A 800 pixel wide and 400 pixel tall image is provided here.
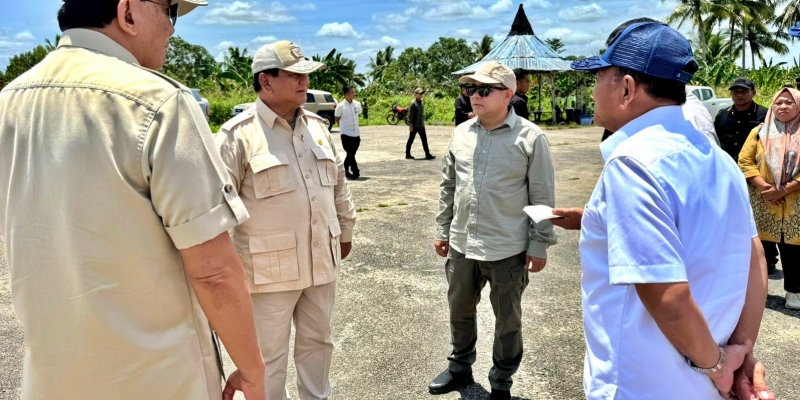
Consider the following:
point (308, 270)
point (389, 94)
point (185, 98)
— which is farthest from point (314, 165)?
point (389, 94)

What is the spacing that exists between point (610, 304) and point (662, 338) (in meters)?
0.15

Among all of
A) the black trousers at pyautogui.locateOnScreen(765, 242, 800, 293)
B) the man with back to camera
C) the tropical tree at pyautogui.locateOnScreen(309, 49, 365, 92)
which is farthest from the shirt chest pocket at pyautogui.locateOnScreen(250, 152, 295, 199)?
the tropical tree at pyautogui.locateOnScreen(309, 49, 365, 92)

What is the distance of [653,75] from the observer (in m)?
1.49

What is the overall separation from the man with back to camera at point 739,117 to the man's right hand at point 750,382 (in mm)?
4720

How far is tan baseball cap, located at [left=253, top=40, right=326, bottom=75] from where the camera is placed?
2.79 meters

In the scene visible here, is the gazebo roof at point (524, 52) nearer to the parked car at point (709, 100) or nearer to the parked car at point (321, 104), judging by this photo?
the parked car at point (709, 100)

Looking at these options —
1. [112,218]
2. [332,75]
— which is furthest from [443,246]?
[332,75]

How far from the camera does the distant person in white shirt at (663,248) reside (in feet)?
4.48

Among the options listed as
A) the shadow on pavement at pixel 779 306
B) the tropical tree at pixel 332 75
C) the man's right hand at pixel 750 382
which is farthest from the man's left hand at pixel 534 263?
the tropical tree at pixel 332 75

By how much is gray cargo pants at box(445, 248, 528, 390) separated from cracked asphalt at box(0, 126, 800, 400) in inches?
8.5

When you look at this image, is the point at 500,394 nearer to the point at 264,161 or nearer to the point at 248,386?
the point at 264,161

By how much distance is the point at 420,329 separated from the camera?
4145mm

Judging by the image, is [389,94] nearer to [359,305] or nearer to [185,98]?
[359,305]

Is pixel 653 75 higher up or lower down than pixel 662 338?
higher up
